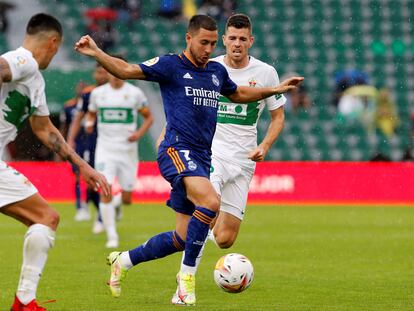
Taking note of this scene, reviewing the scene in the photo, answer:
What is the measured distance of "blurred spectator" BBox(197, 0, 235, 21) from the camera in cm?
2583

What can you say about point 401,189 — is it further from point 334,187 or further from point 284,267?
point 284,267

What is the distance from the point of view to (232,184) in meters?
9.77

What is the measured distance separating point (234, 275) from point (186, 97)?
1521 millimetres

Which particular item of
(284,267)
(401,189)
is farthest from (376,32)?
(284,267)

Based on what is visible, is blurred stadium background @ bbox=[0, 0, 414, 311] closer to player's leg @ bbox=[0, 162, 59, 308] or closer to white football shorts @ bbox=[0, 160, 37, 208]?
player's leg @ bbox=[0, 162, 59, 308]

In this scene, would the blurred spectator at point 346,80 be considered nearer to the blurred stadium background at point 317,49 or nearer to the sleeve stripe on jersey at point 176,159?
the blurred stadium background at point 317,49

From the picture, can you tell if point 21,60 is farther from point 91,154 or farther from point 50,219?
point 91,154

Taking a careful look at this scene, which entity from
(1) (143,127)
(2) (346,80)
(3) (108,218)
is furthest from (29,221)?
(2) (346,80)

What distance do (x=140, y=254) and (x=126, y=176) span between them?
618 centimetres

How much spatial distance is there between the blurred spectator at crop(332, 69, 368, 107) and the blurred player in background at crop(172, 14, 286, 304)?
15.5m

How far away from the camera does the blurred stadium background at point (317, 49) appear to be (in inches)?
984

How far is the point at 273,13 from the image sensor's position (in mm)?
27703

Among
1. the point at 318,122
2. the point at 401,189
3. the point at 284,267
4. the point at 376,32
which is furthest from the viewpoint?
the point at 376,32

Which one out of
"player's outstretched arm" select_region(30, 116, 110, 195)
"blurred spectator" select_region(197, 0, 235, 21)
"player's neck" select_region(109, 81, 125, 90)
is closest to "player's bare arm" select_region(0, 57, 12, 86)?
"player's outstretched arm" select_region(30, 116, 110, 195)
